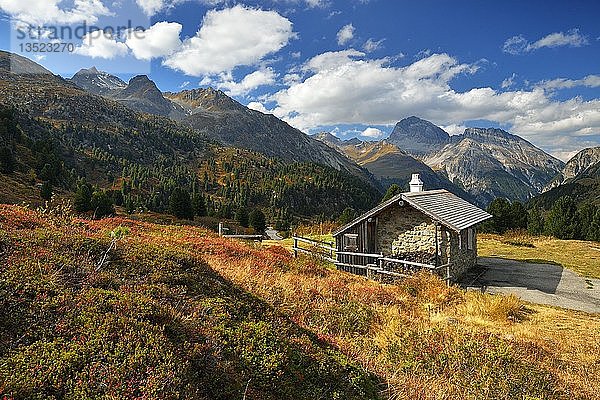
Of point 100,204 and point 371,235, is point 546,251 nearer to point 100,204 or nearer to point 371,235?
point 371,235

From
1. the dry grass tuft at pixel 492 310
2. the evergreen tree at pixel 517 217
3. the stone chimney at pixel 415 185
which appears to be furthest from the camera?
the evergreen tree at pixel 517 217

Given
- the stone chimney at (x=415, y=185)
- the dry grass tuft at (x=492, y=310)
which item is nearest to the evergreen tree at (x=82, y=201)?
the stone chimney at (x=415, y=185)

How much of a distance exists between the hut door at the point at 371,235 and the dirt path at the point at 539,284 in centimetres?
479

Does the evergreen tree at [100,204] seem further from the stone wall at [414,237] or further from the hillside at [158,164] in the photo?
the hillside at [158,164]

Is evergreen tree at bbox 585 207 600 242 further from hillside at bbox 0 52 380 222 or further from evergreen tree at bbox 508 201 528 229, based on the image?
hillside at bbox 0 52 380 222

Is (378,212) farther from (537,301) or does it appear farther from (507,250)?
(507,250)

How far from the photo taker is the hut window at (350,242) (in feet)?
68.6

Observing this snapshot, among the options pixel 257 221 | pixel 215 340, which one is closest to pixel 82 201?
pixel 257 221

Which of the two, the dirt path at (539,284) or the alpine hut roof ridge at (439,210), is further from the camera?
the alpine hut roof ridge at (439,210)

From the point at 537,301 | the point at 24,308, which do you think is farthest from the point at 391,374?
the point at 537,301

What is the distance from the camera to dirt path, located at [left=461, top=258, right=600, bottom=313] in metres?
16.2

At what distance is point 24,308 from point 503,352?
8736 millimetres

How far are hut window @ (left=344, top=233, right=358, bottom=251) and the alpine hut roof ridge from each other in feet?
1.61

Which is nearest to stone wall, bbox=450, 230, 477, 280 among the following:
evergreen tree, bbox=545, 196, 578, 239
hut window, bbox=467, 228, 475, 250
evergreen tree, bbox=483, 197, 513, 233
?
hut window, bbox=467, 228, 475, 250
